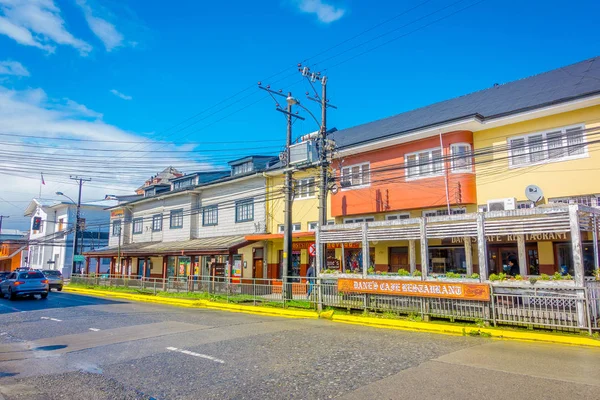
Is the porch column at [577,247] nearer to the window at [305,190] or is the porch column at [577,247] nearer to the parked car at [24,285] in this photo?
the window at [305,190]

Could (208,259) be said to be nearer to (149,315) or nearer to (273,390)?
(149,315)

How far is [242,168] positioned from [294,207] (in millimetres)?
6490

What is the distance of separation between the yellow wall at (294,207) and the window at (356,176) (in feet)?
6.21

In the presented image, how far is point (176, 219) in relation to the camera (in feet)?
115

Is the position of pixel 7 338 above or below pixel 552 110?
below

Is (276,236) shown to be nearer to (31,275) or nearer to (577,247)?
(31,275)

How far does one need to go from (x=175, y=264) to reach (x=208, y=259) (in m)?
4.28

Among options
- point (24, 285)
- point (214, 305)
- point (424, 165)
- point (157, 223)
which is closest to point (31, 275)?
point (24, 285)

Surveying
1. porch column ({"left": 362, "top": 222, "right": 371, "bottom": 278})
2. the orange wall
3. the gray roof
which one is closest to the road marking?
porch column ({"left": 362, "top": 222, "right": 371, "bottom": 278})

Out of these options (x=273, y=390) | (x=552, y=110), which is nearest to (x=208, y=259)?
(x=552, y=110)

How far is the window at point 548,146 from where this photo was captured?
15.6 metres

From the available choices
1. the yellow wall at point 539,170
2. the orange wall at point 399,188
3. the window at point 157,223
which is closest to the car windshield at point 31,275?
the window at point 157,223

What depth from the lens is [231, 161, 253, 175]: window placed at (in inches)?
1167

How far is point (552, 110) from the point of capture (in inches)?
629
